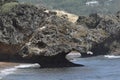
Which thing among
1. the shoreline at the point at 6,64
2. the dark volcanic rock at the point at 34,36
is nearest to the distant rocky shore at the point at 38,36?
the dark volcanic rock at the point at 34,36

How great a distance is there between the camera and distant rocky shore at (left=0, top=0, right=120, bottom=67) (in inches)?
2265

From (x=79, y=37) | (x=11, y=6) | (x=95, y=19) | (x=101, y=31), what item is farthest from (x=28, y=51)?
(x=95, y=19)

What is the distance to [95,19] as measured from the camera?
101000 millimetres

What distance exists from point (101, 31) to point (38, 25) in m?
29.5

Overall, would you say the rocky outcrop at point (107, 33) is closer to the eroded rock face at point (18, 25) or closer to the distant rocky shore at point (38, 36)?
the distant rocky shore at point (38, 36)

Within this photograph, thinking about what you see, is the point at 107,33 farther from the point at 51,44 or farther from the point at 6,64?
the point at 51,44

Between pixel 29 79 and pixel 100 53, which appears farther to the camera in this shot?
pixel 100 53

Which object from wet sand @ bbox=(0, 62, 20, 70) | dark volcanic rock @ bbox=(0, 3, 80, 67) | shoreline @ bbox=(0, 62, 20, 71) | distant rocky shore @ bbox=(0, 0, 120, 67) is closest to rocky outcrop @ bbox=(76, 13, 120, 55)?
distant rocky shore @ bbox=(0, 0, 120, 67)

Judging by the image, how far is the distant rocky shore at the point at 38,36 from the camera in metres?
57.5

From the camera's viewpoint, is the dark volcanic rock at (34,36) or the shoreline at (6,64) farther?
the shoreline at (6,64)

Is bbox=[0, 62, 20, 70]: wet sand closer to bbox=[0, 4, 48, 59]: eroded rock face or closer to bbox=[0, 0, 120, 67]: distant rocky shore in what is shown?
bbox=[0, 0, 120, 67]: distant rocky shore

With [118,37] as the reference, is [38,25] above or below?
above

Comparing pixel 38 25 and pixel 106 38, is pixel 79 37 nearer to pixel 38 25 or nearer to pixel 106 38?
pixel 38 25

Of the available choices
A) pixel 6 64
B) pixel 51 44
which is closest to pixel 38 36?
pixel 51 44
